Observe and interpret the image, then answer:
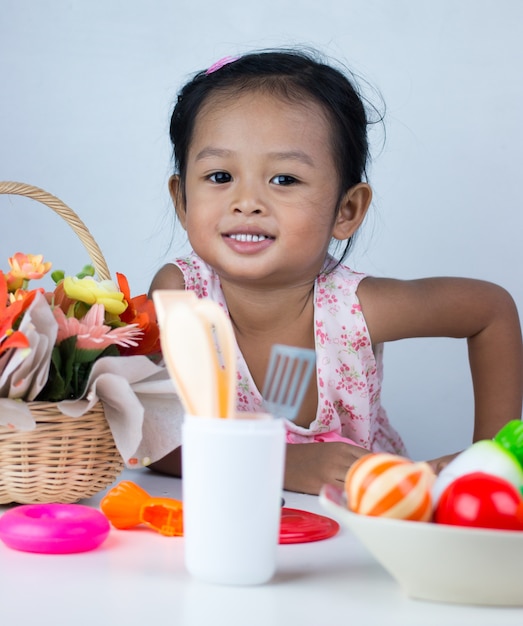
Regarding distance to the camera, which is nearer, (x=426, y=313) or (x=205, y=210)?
(x=205, y=210)

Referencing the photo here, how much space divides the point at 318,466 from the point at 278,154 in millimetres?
498

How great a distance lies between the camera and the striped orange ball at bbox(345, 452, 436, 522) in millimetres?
569

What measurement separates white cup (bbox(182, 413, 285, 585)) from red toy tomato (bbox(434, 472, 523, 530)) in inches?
4.1

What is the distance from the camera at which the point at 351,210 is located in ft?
5.16

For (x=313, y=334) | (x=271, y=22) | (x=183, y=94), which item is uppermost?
(x=271, y=22)

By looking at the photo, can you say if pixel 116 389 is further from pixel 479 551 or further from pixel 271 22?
pixel 271 22

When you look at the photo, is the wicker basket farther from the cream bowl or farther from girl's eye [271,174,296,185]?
girl's eye [271,174,296,185]

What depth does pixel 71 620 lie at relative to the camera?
0.56m

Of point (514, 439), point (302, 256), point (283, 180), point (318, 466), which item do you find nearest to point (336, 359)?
point (302, 256)

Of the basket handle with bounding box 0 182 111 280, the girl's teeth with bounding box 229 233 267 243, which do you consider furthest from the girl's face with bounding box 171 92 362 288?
the basket handle with bounding box 0 182 111 280

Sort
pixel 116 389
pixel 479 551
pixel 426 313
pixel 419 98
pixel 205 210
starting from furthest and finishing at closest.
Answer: pixel 419 98, pixel 426 313, pixel 205 210, pixel 116 389, pixel 479 551

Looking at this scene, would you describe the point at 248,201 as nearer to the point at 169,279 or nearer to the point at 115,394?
the point at 169,279

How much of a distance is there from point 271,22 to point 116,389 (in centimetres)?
166

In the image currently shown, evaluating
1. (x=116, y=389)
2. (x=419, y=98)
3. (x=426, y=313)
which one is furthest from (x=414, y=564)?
(x=419, y=98)
